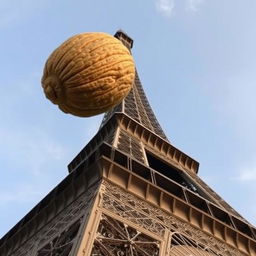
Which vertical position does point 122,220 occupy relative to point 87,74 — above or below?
above

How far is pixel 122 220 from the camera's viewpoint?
13.4 m

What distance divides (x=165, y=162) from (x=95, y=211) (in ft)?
58.3

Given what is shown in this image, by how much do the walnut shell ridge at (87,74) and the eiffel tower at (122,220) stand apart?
284 inches

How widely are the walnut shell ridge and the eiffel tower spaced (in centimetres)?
721

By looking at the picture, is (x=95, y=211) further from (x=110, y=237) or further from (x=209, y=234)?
(x=209, y=234)

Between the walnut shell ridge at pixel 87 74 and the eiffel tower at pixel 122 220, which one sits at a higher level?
the eiffel tower at pixel 122 220

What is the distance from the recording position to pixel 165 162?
30.2 metres

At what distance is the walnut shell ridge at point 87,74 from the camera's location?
13.0 feet

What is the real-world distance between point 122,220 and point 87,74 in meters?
9.90

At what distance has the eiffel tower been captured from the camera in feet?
41.8

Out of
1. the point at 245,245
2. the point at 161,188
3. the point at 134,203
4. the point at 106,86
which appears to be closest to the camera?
the point at 106,86

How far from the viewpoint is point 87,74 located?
3.94 m

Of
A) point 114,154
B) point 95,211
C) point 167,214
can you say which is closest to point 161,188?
point 167,214

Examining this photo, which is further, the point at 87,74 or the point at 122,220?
the point at 122,220
